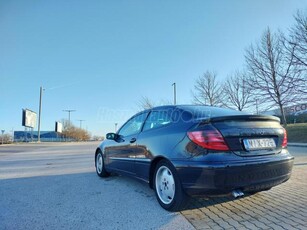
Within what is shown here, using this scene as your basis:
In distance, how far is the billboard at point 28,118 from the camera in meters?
34.3

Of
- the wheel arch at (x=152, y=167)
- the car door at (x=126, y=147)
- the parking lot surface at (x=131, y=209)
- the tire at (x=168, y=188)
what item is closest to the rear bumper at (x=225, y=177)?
the tire at (x=168, y=188)

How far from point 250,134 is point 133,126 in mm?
2314

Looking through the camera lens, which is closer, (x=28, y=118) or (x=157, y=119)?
(x=157, y=119)

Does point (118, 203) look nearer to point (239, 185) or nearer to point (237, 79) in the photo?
point (239, 185)

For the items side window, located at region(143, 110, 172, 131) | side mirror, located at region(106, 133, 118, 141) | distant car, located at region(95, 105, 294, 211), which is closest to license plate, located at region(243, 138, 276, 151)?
distant car, located at region(95, 105, 294, 211)

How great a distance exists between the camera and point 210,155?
292 cm

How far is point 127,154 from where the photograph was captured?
15.1 feet

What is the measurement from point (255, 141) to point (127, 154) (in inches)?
90.3

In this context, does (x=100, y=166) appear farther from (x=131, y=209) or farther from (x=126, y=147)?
(x=131, y=209)

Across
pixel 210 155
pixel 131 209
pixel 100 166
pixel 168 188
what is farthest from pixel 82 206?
pixel 100 166

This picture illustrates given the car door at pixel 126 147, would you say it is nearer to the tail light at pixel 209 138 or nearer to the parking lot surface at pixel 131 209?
the parking lot surface at pixel 131 209

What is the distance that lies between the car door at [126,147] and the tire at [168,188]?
0.79 metres

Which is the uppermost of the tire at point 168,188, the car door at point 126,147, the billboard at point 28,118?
the billboard at point 28,118

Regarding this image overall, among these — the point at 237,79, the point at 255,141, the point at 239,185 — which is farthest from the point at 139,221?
the point at 237,79
